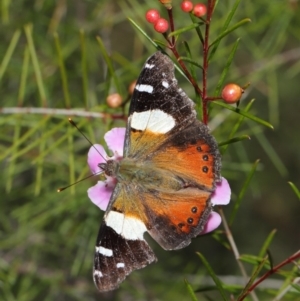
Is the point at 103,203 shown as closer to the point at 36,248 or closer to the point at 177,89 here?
the point at 177,89

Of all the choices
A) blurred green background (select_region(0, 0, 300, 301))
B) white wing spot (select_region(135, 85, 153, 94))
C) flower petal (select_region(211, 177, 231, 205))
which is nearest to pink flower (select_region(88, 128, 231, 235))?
flower petal (select_region(211, 177, 231, 205))

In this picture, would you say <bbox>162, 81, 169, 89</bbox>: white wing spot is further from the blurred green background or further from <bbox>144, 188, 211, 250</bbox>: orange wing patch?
the blurred green background

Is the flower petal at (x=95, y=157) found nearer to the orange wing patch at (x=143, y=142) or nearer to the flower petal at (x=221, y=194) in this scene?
the orange wing patch at (x=143, y=142)

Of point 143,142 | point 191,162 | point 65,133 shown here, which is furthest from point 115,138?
point 65,133

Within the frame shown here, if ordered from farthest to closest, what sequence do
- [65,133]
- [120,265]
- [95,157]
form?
[65,133] < [95,157] < [120,265]

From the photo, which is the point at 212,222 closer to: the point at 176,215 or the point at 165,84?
the point at 176,215

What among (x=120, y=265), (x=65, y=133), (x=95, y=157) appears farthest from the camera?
(x=65, y=133)

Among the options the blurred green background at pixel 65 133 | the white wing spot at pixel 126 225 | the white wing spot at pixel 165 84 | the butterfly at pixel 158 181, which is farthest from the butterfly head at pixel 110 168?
the blurred green background at pixel 65 133
